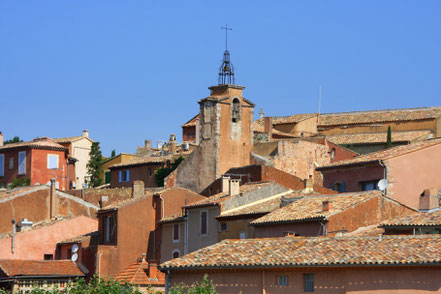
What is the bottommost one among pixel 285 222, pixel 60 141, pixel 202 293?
pixel 202 293

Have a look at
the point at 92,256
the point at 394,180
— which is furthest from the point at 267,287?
the point at 92,256

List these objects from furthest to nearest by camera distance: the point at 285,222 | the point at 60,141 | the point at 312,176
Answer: the point at 60,141 < the point at 312,176 < the point at 285,222

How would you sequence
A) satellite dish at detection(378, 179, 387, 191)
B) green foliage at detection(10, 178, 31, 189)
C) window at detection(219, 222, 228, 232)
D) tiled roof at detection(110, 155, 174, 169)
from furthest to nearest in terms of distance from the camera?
green foliage at detection(10, 178, 31, 189)
tiled roof at detection(110, 155, 174, 169)
window at detection(219, 222, 228, 232)
satellite dish at detection(378, 179, 387, 191)

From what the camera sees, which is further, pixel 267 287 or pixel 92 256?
pixel 92 256

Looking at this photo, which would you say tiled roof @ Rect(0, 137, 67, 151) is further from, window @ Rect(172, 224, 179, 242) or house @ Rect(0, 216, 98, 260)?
window @ Rect(172, 224, 179, 242)

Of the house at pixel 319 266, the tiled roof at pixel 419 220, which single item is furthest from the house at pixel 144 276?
the tiled roof at pixel 419 220

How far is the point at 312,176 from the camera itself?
219 ft

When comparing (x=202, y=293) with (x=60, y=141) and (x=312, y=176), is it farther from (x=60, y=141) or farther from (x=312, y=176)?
(x=60, y=141)

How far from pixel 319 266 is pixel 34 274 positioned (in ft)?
63.3

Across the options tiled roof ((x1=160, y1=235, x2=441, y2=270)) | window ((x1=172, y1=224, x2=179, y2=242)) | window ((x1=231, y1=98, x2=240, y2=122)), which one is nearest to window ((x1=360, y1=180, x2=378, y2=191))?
window ((x1=172, y1=224, x2=179, y2=242))

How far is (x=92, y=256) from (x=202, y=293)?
23.0m

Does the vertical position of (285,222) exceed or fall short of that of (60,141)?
it falls short

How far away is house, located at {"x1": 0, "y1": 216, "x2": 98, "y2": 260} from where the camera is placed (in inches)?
2195

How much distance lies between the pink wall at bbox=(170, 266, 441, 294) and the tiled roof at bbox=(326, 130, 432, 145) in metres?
38.5
